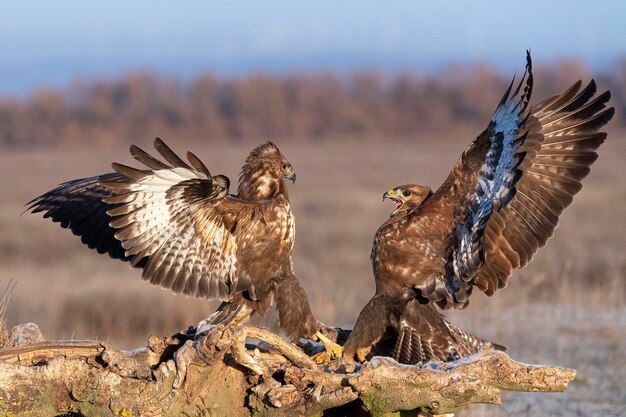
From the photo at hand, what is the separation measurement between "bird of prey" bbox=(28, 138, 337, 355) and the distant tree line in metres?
47.9

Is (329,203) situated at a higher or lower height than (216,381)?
higher

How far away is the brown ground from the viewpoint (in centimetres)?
955

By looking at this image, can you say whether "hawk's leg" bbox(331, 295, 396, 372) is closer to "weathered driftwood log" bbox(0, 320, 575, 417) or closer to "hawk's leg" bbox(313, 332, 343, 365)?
"hawk's leg" bbox(313, 332, 343, 365)

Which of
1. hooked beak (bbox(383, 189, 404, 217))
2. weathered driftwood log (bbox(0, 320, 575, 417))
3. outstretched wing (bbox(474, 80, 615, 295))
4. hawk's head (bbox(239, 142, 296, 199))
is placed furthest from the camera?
hawk's head (bbox(239, 142, 296, 199))

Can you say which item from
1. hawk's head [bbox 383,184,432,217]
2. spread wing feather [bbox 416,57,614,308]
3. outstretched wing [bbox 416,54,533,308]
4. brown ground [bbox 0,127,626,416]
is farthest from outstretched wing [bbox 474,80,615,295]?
brown ground [bbox 0,127,626,416]

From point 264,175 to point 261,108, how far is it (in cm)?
5483

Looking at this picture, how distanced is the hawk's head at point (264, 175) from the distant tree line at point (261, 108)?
47.9m

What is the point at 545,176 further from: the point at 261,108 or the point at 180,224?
the point at 261,108

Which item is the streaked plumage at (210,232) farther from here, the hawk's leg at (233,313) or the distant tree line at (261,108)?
the distant tree line at (261,108)

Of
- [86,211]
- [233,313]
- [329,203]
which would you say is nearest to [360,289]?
[86,211]

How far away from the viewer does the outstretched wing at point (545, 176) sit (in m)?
5.88

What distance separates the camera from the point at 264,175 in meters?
6.25

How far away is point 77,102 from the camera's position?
62219mm

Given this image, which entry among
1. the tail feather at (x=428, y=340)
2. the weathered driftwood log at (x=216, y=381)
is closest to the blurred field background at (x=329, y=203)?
the tail feather at (x=428, y=340)
